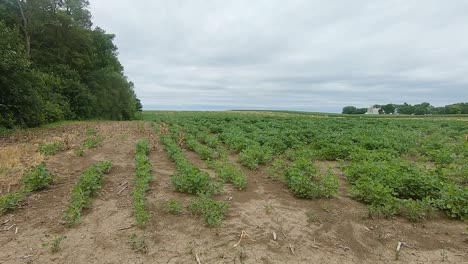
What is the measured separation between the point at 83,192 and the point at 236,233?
3.21m

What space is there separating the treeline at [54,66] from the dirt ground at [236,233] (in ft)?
39.3

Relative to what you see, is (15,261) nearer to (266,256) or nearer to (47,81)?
(266,256)

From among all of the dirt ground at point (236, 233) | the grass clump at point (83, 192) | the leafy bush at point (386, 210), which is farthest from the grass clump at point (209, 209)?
the leafy bush at point (386, 210)

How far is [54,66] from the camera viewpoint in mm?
27484

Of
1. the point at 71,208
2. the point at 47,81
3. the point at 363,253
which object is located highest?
the point at 47,81

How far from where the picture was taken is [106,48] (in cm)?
3600

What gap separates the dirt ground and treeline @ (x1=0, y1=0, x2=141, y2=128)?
11973 millimetres

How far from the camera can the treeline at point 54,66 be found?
1517 cm

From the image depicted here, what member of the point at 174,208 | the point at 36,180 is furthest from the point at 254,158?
the point at 36,180

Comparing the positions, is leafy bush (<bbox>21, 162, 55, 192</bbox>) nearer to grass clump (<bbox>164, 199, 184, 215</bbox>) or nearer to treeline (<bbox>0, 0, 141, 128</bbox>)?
grass clump (<bbox>164, 199, 184, 215</bbox>)

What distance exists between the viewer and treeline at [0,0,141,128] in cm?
1517

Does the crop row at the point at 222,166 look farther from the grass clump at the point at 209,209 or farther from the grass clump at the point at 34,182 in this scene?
the grass clump at the point at 34,182

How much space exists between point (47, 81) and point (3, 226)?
23916mm

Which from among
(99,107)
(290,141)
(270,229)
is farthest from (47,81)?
(270,229)
